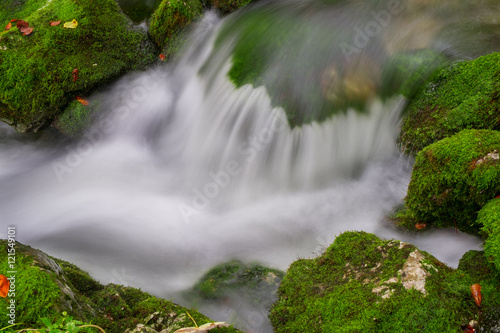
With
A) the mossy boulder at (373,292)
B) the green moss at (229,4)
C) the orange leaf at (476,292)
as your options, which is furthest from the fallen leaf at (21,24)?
the orange leaf at (476,292)

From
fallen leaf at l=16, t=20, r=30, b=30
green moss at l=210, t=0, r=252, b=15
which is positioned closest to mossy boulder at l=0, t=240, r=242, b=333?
fallen leaf at l=16, t=20, r=30, b=30

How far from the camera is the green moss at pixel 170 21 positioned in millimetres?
6770

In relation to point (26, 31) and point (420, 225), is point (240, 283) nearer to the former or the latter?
point (420, 225)

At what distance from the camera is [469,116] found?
4.38 m

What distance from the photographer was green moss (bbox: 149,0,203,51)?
6770 mm

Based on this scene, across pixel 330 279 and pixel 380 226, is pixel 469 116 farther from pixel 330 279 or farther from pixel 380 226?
pixel 330 279

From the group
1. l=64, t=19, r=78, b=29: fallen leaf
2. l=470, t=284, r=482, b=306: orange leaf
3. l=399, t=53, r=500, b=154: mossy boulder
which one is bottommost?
l=470, t=284, r=482, b=306: orange leaf

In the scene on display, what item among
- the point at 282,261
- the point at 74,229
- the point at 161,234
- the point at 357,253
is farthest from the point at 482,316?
the point at 74,229

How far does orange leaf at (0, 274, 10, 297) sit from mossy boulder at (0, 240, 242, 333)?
0.12 feet

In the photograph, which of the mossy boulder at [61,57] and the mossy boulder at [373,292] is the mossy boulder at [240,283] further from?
the mossy boulder at [61,57]

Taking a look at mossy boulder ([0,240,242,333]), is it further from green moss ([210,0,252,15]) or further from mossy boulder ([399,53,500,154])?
green moss ([210,0,252,15])

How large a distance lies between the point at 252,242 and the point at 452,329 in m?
2.75

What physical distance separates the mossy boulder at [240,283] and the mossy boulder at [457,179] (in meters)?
1.86

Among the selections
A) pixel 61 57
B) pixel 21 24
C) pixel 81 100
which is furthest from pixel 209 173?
pixel 21 24
